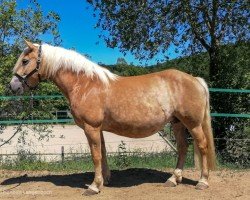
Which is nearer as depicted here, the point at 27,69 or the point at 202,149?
the point at 27,69

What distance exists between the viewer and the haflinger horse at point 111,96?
17.7ft

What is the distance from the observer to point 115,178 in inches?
247

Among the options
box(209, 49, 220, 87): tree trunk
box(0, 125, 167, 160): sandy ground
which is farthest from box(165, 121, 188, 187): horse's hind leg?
box(209, 49, 220, 87): tree trunk

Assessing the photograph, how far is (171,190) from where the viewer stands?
18.1 feet

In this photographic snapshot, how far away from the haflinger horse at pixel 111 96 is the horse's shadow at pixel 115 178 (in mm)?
559

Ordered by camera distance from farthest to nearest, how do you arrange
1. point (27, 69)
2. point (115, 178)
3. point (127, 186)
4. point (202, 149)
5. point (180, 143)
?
point (115, 178)
point (180, 143)
point (127, 186)
point (202, 149)
point (27, 69)

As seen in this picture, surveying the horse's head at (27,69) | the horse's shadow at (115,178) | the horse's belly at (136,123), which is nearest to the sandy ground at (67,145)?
the horse's shadow at (115,178)

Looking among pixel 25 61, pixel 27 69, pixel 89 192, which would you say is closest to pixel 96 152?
pixel 89 192

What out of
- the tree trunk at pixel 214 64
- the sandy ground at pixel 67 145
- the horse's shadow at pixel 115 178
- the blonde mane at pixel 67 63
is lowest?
the horse's shadow at pixel 115 178

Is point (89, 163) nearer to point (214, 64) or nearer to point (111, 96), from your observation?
point (111, 96)

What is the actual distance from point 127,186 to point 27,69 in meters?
2.20

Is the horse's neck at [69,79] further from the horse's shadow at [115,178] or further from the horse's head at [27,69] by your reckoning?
the horse's shadow at [115,178]

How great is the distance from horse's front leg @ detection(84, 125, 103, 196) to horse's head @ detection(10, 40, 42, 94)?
1.04 meters

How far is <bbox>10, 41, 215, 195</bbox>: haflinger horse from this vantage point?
17.7 feet
